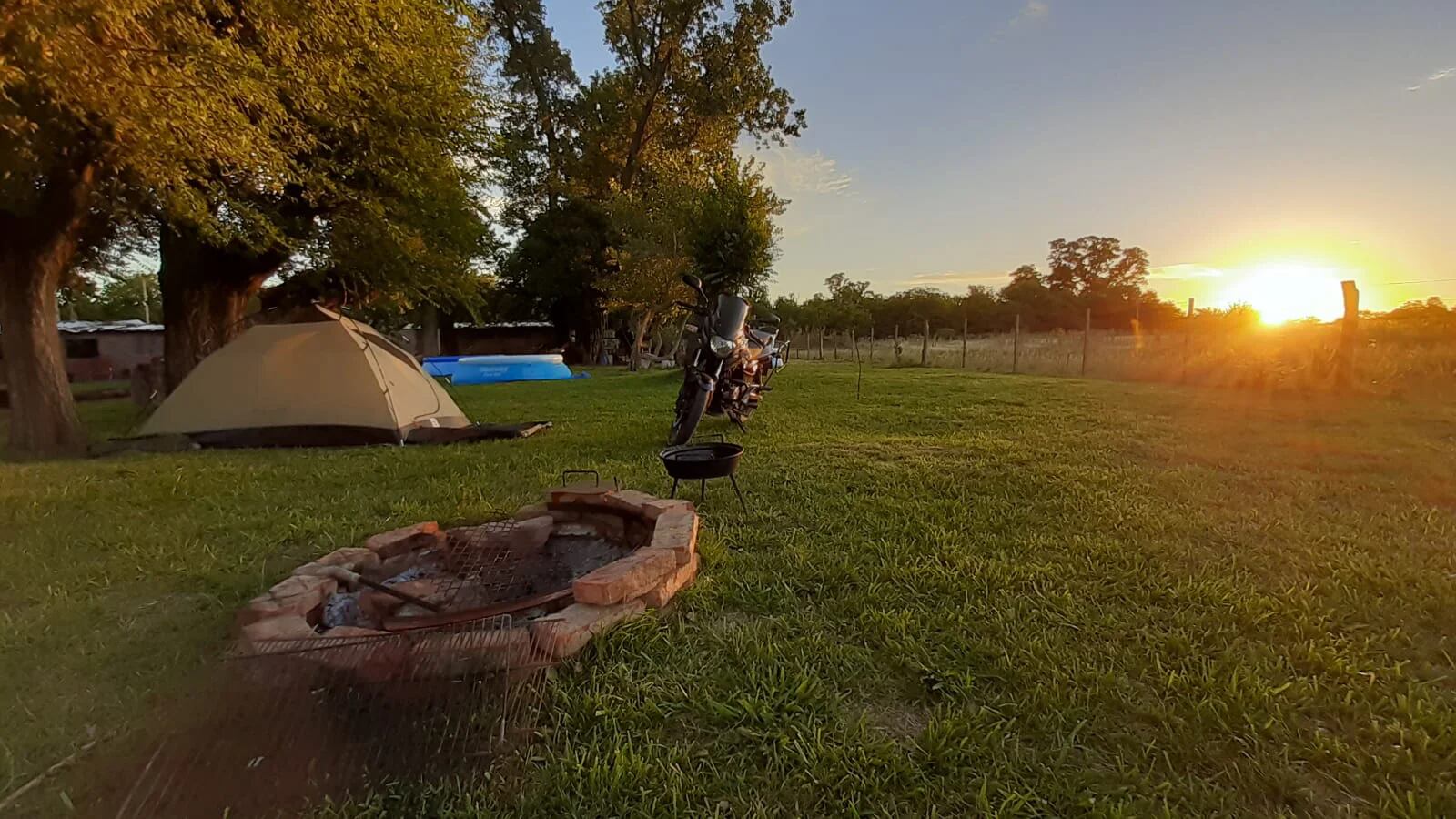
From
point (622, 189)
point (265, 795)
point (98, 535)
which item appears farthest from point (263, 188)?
point (622, 189)

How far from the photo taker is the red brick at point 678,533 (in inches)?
88.0

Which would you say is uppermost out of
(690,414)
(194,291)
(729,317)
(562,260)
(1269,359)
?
(562,260)

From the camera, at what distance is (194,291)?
7203mm

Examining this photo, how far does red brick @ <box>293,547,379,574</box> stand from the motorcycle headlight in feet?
8.95

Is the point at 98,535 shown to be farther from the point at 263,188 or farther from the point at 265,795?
the point at 263,188

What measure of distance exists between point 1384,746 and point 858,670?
1177 millimetres

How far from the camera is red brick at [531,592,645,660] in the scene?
171 cm

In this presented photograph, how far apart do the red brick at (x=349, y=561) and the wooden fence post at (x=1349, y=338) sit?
375 inches

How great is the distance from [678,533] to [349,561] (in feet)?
4.05

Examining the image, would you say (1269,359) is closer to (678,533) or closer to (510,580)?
(678,533)

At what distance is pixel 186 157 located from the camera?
4094 mm

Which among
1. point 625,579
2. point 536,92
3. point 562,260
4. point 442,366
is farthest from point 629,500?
point 536,92

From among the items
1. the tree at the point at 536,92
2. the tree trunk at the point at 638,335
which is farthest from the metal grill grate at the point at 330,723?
the tree at the point at 536,92

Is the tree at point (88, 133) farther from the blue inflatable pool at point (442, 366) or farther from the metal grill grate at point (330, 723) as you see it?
the blue inflatable pool at point (442, 366)
